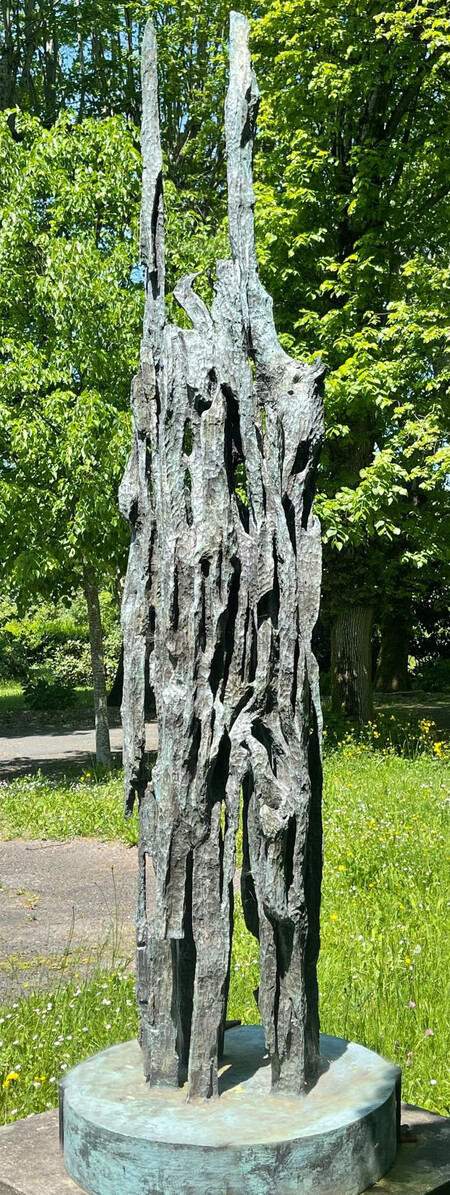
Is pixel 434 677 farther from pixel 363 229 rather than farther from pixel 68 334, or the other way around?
pixel 68 334

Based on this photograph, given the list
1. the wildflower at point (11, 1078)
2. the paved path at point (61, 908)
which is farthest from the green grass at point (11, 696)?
the wildflower at point (11, 1078)

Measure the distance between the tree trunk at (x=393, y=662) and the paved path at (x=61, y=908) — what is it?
1619 cm

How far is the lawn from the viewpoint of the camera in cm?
485

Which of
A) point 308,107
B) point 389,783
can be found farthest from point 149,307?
point 308,107

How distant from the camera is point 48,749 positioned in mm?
18781

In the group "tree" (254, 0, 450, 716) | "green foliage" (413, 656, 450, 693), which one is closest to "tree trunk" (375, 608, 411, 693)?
"green foliage" (413, 656, 450, 693)

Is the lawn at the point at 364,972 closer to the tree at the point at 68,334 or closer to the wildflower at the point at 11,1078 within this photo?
the wildflower at the point at 11,1078

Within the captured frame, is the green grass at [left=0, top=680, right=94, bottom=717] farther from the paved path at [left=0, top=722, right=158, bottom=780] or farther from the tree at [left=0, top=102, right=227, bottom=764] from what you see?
the tree at [left=0, top=102, right=227, bottom=764]

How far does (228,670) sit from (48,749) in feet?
51.9

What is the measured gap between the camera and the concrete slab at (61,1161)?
310 cm

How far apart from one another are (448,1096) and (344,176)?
39.8 feet

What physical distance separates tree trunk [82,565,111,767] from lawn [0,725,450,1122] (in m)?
3.19

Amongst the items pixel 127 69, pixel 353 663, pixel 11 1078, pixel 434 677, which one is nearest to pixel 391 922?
pixel 11 1078

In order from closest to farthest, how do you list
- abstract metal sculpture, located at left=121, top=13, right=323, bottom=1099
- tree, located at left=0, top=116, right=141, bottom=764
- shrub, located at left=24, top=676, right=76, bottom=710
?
abstract metal sculpture, located at left=121, top=13, right=323, bottom=1099 → tree, located at left=0, top=116, right=141, bottom=764 → shrub, located at left=24, top=676, right=76, bottom=710
